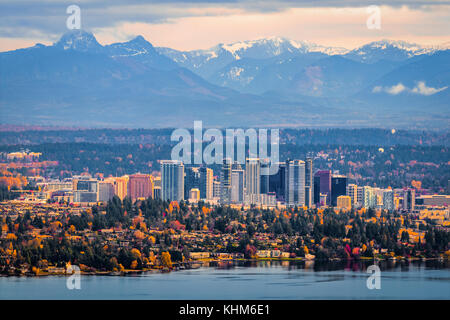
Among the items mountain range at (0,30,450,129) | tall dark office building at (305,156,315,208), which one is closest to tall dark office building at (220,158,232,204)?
tall dark office building at (305,156,315,208)

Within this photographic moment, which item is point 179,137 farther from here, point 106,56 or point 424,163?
point 106,56

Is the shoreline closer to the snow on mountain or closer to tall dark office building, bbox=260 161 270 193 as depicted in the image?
tall dark office building, bbox=260 161 270 193

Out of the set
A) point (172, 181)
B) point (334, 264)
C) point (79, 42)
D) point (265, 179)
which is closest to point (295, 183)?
point (265, 179)

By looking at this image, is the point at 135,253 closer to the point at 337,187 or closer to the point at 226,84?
the point at 337,187

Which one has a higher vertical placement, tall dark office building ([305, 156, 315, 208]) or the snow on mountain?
the snow on mountain

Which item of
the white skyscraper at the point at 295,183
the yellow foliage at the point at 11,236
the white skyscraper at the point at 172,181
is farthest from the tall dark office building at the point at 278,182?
the yellow foliage at the point at 11,236

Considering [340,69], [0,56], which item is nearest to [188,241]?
[0,56]
